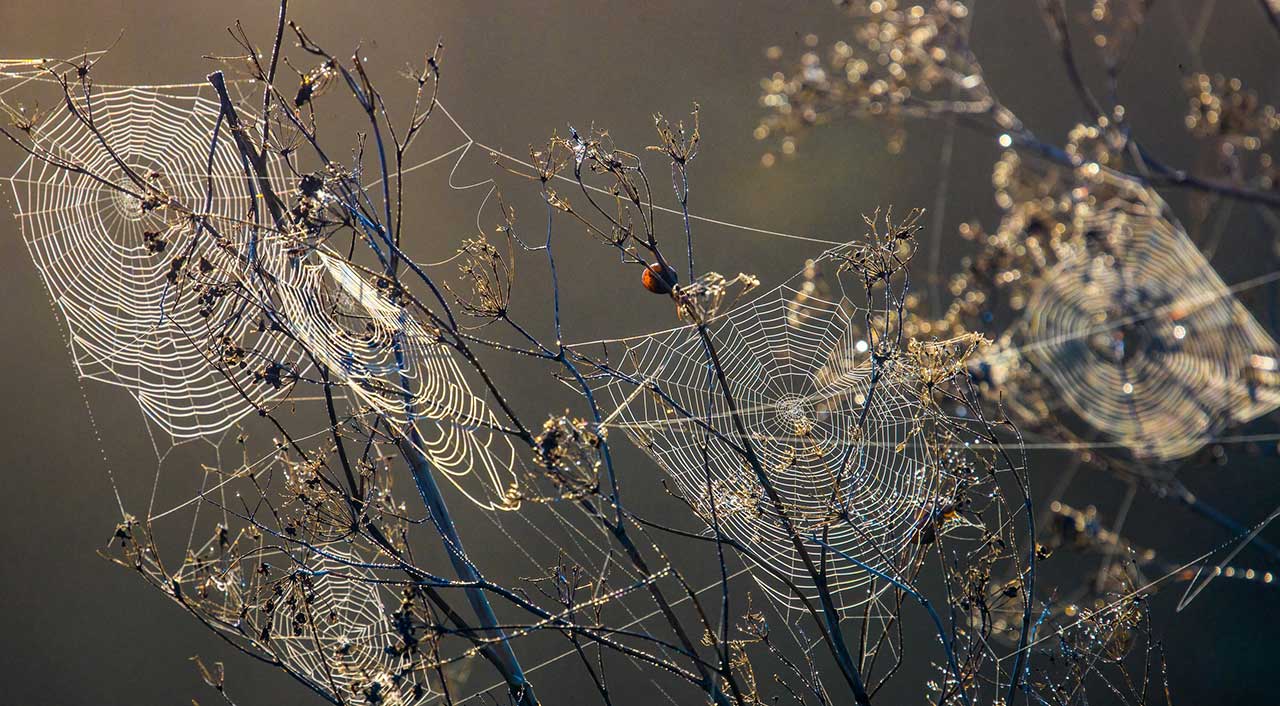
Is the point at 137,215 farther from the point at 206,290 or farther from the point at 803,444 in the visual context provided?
the point at 803,444

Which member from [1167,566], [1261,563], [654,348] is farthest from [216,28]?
[1261,563]

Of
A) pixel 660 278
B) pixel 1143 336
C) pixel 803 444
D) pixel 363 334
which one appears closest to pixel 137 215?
pixel 363 334

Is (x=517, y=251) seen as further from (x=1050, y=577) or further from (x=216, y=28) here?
(x=1050, y=577)

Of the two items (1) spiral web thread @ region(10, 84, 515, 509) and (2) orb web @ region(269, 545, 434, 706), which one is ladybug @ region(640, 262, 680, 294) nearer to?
(1) spiral web thread @ region(10, 84, 515, 509)

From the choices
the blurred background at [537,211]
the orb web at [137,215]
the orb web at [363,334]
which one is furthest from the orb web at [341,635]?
the blurred background at [537,211]

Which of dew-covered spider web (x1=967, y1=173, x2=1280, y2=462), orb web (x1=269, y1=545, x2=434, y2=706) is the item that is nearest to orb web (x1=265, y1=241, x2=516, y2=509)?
orb web (x1=269, y1=545, x2=434, y2=706)

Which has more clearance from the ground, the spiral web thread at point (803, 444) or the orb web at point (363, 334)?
the spiral web thread at point (803, 444)

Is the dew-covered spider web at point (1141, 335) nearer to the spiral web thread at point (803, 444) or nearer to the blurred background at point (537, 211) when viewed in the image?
the spiral web thread at point (803, 444)
